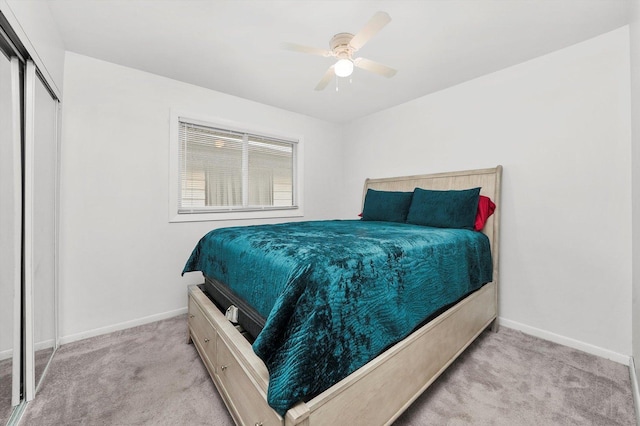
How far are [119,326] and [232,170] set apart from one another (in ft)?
6.13

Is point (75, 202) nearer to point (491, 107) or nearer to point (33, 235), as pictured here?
point (33, 235)

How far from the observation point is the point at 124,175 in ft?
7.76

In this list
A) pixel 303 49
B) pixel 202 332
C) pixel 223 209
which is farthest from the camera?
pixel 223 209

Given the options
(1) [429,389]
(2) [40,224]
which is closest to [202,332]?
(2) [40,224]

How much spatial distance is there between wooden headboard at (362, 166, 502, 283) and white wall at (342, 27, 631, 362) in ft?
0.32

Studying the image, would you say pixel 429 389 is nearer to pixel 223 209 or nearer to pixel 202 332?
pixel 202 332

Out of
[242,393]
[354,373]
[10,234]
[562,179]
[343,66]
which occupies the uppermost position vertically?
[343,66]

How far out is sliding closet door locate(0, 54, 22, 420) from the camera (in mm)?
1257

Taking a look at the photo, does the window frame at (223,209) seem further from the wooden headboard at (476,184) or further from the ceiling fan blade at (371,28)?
the ceiling fan blade at (371,28)

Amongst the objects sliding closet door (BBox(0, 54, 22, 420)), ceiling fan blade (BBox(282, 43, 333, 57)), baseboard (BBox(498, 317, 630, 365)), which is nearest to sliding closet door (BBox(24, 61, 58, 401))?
sliding closet door (BBox(0, 54, 22, 420))

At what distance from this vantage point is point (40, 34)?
1.57 meters

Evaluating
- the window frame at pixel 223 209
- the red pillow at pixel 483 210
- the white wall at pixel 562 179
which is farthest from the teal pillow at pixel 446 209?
the window frame at pixel 223 209

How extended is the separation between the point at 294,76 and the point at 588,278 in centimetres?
300

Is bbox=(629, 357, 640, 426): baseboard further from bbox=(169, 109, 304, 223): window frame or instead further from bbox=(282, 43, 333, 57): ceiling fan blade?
bbox=(169, 109, 304, 223): window frame
